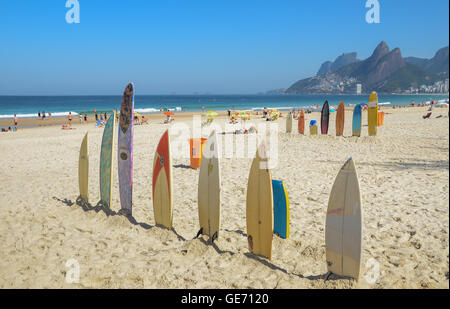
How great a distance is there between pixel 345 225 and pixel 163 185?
7.46 ft

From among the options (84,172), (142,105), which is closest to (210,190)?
(84,172)

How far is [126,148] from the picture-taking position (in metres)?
4.31

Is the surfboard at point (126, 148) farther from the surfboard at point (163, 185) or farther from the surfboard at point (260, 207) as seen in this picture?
the surfboard at point (260, 207)

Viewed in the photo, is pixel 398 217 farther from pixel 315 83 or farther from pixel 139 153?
pixel 315 83

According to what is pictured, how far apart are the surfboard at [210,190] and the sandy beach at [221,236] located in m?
0.20

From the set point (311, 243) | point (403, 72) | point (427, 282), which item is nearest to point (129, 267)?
point (311, 243)

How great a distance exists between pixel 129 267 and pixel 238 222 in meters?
1.64

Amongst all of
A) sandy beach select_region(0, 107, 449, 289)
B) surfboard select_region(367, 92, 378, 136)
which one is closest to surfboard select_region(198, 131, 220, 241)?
sandy beach select_region(0, 107, 449, 289)

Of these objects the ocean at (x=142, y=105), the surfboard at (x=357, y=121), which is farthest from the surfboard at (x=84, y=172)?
the ocean at (x=142, y=105)

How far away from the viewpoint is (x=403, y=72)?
252ft

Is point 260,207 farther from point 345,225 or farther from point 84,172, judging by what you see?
point 84,172

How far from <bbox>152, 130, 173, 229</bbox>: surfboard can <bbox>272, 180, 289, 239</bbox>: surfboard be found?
132 centimetres

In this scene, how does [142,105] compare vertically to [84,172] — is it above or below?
above
